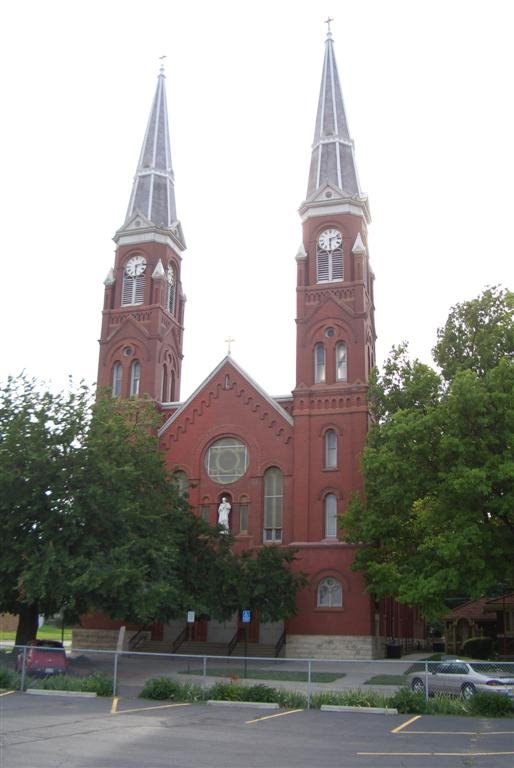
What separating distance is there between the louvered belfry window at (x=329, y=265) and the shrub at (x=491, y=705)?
96.5 feet

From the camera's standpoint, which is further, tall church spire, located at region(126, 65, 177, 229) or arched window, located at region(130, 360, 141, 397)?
tall church spire, located at region(126, 65, 177, 229)

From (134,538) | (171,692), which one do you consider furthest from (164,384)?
(171,692)

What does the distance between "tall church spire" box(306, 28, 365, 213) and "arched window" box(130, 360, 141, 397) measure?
1449 cm

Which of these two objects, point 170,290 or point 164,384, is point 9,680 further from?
point 170,290

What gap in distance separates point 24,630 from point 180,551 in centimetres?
797

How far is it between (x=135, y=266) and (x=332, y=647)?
1046 inches

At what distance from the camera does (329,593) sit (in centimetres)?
3938

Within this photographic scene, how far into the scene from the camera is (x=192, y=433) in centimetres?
4503

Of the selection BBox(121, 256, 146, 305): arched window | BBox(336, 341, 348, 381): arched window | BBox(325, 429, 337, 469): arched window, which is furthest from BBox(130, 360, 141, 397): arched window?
BBox(325, 429, 337, 469): arched window

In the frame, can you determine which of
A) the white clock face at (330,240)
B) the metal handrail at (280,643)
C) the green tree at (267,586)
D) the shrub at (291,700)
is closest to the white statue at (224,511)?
the green tree at (267,586)

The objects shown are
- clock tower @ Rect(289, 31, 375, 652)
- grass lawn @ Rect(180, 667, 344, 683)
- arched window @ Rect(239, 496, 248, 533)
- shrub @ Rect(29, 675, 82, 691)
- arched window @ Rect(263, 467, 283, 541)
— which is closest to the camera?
shrub @ Rect(29, 675, 82, 691)

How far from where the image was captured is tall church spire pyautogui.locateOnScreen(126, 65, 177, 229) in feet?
173

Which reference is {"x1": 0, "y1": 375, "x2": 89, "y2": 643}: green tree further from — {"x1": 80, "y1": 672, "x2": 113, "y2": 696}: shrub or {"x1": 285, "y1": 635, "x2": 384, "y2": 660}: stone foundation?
{"x1": 285, "y1": 635, "x2": 384, "y2": 660}: stone foundation

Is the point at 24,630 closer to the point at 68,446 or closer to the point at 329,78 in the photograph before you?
the point at 68,446
